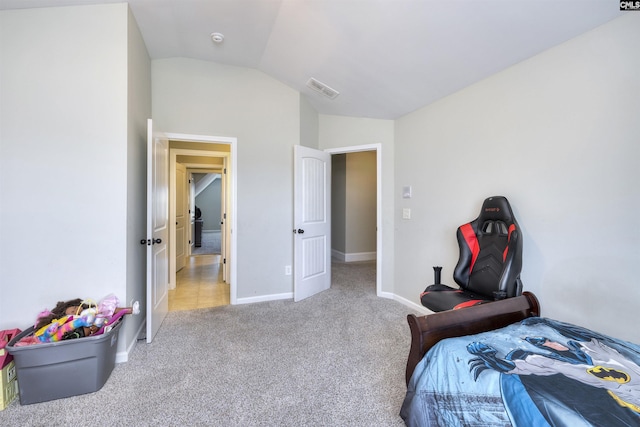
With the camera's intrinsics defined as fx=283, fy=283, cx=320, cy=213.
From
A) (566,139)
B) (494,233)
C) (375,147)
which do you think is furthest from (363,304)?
(566,139)

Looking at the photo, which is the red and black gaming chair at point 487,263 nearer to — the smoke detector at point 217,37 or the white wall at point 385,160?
the white wall at point 385,160

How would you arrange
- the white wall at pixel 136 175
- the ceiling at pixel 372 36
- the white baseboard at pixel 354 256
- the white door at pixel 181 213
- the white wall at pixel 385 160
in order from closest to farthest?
1. the ceiling at pixel 372 36
2. the white wall at pixel 136 175
3. the white wall at pixel 385 160
4. the white door at pixel 181 213
5. the white baseboard at pixel 354 256

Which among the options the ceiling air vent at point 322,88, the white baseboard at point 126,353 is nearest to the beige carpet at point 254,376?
the white baseboard at point 126,353

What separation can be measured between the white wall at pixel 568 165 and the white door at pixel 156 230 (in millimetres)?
2767

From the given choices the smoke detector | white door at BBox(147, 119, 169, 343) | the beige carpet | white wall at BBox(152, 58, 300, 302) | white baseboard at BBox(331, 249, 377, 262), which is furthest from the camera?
white baseboard at BBox(331, 249, 377, 262)

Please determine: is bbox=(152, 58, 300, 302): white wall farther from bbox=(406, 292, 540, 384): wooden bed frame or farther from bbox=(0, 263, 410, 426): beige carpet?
bbox=(406, 292, 540, 384): wooden bed frame

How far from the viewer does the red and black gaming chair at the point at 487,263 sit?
190 centimetres

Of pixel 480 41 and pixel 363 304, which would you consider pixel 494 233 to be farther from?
pixel 363 304

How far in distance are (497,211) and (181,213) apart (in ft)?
16.4

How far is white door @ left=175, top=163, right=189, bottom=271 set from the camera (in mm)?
5008

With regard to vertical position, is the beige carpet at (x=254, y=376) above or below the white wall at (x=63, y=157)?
below

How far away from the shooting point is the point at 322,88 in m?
3.34

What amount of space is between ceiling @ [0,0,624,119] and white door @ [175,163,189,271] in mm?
2371

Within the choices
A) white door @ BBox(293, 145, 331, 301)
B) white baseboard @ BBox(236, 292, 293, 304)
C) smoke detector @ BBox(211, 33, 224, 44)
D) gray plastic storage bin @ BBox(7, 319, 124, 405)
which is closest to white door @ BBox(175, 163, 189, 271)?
white baseboard @ BBox(236, 292, 293, 304)
